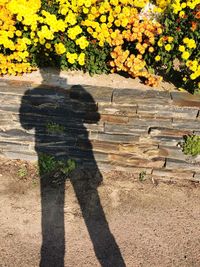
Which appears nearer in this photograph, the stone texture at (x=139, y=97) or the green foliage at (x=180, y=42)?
the stone texture at (x=139, y=97)

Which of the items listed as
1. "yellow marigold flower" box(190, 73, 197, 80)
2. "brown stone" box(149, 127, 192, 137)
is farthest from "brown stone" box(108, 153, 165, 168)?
"yellow marigold flower" box(190, 73, 197, 80)

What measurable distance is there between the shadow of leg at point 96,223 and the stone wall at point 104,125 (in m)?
0.40

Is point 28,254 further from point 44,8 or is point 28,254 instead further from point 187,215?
point 44,8

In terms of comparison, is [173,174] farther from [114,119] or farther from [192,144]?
[114,119]

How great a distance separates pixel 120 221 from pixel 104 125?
4.39 feet

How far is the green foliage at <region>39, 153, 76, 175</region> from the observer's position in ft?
18.0

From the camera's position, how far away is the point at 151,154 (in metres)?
5.26

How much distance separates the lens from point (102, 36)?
508 cm

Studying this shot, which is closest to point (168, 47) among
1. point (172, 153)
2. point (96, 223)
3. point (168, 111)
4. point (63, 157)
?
point (168, 111)

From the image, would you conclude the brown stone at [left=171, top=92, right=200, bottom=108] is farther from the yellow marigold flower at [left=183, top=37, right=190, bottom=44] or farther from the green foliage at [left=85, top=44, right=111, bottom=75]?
the green foliage at [left=85, top=44, right=111, bottom=75]

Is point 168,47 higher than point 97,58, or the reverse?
point 168,47

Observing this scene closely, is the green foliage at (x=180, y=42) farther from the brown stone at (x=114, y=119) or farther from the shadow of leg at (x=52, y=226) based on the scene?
the shadow of leg at (x=52, y=226)

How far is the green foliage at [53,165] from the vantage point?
18.0 ft

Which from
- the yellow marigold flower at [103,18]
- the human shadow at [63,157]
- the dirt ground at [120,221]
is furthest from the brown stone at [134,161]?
the yellow marigold flower at [103,18]
